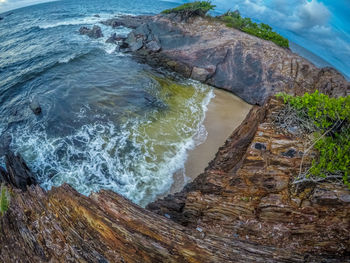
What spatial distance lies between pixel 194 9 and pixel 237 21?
6.58 m

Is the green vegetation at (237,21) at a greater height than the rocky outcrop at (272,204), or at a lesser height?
greater

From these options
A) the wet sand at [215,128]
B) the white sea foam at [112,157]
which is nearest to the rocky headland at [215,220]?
the white sea foam at [112,157]

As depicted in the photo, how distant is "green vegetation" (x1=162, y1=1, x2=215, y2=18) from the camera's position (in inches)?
1096

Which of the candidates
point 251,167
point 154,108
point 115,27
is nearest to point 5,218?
point 251,167

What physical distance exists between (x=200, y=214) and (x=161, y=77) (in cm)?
1870

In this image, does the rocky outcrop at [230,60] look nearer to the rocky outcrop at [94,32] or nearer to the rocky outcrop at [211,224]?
the rocky outcrop at [94,32]

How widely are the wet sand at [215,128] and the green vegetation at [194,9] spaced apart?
1487 cm

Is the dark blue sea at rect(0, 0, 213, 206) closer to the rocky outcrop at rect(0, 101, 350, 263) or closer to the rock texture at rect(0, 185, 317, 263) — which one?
the rocky outcrop at rect(0, 101, 350, 263)

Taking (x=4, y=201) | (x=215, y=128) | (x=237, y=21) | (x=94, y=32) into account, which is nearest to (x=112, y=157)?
(x=4, y=201)

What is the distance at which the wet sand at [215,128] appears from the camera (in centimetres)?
→ 1195

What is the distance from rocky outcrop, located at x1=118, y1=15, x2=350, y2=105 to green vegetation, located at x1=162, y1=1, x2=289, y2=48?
141cm

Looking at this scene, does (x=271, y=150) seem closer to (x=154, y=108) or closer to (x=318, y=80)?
(x=154, y=108)

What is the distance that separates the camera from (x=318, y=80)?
1789 centimetres

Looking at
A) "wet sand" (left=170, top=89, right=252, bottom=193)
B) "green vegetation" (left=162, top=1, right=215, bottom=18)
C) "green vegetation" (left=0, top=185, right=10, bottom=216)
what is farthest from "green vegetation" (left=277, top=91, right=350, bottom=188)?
"green vegetation" (left=162, top=1, right=215, bottom=18)
